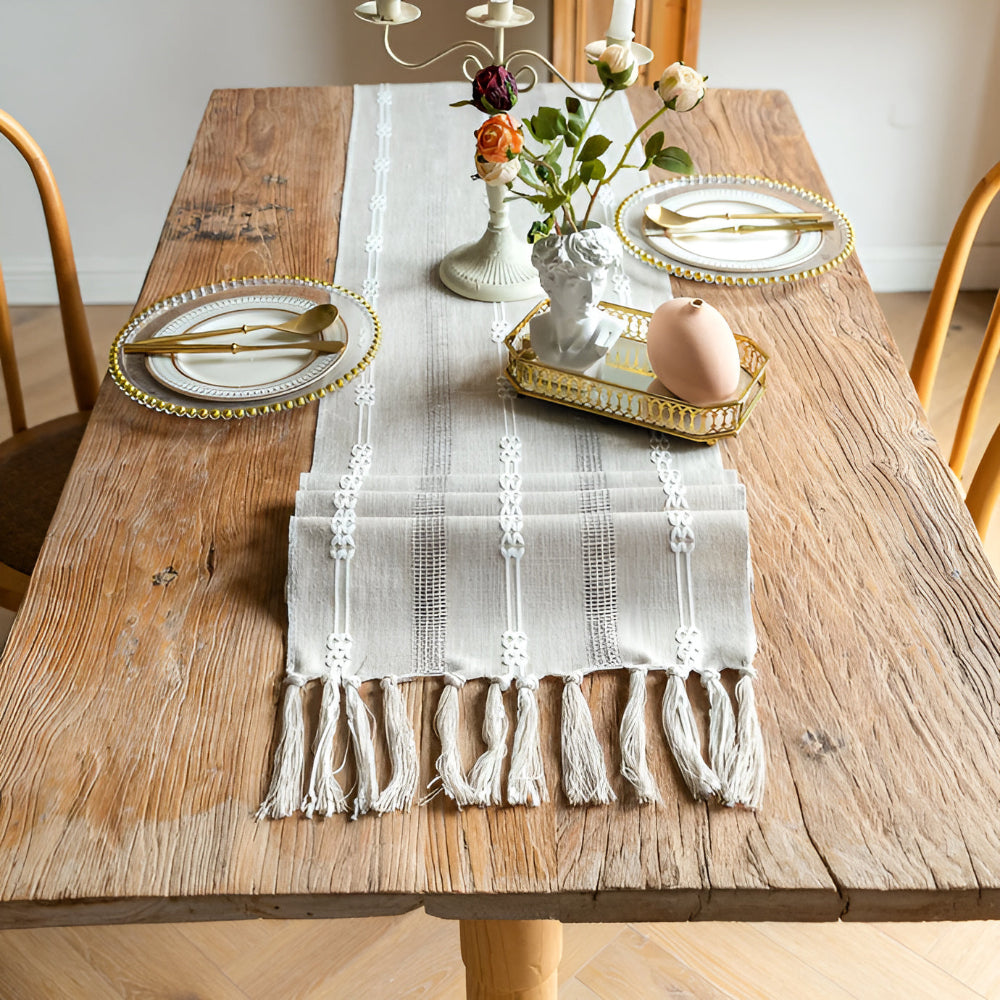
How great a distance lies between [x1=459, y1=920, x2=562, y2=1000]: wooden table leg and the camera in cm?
83

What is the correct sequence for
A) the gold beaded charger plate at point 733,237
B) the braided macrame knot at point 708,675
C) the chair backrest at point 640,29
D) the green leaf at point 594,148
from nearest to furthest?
the braided macrame knot at point 708,675 < the green leaf at point 594,148 < the gold beaded charger plate at point 733,237 < the chair backrest at point 640,29

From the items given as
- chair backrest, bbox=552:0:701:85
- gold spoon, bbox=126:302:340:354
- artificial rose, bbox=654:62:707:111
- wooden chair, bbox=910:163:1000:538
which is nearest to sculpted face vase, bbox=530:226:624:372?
artificial rose, bbox=654:62:707:111

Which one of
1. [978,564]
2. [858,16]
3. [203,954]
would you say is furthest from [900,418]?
[858,16]

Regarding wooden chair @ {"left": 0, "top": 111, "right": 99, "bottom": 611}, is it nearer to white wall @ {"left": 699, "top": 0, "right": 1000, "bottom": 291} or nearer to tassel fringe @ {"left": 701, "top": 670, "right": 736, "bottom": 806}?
tassel fringe @ {"left": 701, "top": 670, "right": 736, "bottom": 806}

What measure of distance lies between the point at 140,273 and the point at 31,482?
4.61ft

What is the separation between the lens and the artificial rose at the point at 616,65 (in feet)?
2.97

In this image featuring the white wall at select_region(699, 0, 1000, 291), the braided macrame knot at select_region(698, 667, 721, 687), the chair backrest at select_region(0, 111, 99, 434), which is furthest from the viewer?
the white wall at select_region(699, 0, 1000, 291)

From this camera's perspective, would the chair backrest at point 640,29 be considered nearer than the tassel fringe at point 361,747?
No

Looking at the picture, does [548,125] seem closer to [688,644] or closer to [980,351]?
[688,644]

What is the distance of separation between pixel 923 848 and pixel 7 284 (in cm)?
254

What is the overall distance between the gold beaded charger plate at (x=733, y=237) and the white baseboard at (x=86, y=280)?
66.8 inches

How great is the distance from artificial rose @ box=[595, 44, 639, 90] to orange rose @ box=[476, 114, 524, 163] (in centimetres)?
9

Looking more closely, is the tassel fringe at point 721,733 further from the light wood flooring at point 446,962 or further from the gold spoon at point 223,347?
the light wood flooring at point 446,962

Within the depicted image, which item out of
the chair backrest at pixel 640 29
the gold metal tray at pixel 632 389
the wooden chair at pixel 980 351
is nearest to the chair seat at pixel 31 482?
the gold metal tray at pixel 632 389
